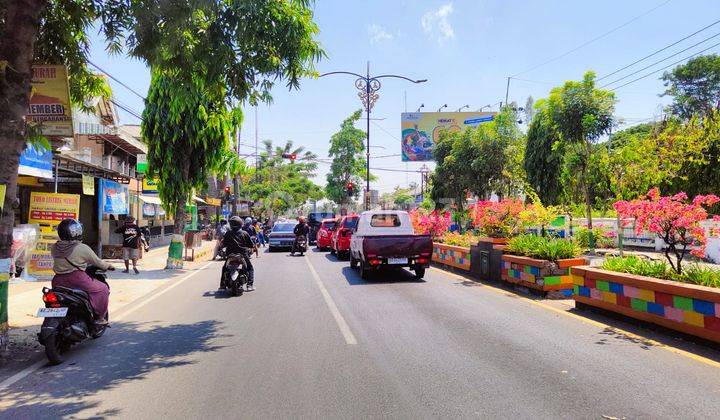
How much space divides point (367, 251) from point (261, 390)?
840cm

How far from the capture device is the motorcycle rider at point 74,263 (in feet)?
21.7

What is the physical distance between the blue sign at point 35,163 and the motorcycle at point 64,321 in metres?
7.85

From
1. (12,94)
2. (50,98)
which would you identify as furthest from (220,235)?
(12,94)

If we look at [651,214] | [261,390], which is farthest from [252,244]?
[651,214]

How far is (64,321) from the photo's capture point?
630 centimetres

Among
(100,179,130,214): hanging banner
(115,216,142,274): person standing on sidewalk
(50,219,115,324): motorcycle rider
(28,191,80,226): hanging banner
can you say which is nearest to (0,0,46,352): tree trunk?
(50,219,115,324): motorcycle rider

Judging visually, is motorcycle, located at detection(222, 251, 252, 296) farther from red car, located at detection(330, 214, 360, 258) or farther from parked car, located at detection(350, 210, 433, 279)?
red car, located at detection(330, 214, 360, 258)

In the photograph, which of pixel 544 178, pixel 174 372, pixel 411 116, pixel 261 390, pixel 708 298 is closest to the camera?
pixel 261 390

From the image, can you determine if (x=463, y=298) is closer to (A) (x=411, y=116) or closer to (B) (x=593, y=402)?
(B) (x=593, y=402)

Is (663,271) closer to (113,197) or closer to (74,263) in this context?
(74,263)

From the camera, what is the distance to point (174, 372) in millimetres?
5676

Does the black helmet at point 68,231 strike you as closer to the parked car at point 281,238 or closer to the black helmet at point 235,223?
the black helmet at point 235,223

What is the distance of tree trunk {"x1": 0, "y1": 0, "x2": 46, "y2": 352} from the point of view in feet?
21.2

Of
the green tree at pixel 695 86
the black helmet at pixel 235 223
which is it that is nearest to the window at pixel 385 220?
the black helmet at pixel 235 223
